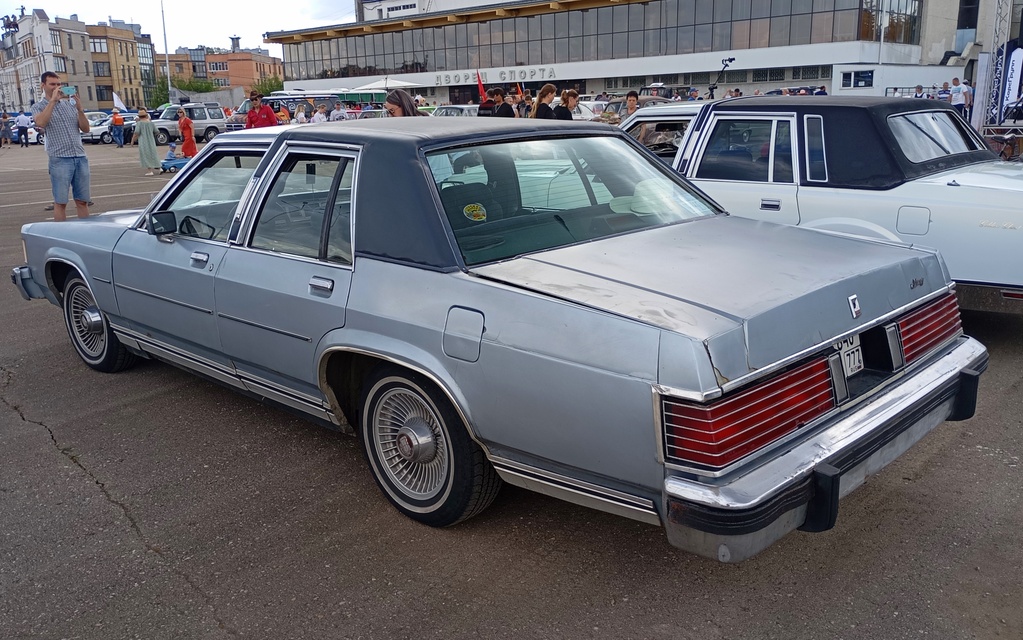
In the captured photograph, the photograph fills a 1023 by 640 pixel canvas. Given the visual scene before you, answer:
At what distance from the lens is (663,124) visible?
7316 millimetres

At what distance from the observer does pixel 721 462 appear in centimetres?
251

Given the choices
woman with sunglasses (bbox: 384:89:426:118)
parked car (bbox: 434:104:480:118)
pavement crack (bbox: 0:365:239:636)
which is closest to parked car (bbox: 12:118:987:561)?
pavement crack (bbox: 0:365:239:636)

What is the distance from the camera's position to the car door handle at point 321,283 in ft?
11.6

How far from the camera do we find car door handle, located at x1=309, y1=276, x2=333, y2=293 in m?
3.53

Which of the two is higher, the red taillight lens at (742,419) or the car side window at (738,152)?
the car side window at (738,152)

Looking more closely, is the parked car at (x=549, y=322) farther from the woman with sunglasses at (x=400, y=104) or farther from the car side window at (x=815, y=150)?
the woman with sunglasses at (x=400, y=104)

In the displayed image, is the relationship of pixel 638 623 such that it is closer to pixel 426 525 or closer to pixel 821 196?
pixel 426 525

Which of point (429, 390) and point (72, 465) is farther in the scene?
point (72, 465)

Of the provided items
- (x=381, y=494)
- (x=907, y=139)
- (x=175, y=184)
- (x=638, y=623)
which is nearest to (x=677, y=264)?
(x=638, y=623)

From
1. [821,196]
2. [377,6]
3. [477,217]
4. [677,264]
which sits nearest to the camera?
[677,264]

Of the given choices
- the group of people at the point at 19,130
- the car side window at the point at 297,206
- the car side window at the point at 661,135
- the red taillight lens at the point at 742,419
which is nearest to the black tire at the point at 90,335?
the car side window at the point at 297,206

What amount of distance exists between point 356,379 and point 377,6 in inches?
3033

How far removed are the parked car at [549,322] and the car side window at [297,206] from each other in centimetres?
1

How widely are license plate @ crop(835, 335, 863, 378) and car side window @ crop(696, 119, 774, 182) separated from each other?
10.7 ft
